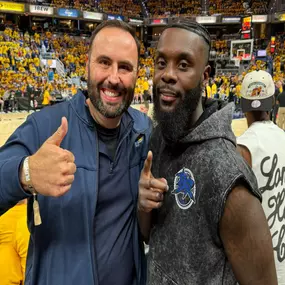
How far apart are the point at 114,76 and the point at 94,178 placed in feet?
1.69

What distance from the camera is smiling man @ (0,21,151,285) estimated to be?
4.68 ft

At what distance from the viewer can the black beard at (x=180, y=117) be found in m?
1.29

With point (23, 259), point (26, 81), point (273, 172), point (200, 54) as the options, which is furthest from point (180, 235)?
point (26, 81)

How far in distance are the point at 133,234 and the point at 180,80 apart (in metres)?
0.80

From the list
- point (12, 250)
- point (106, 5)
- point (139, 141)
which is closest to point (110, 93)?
point (139, 141)

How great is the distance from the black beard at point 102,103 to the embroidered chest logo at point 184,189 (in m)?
0.51

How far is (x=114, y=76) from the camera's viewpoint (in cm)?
161

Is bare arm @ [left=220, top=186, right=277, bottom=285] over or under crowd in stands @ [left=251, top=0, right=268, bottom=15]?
under

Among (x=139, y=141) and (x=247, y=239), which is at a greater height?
(x=139, y=141)

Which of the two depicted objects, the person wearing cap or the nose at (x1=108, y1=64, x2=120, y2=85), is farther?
the person wearing cap

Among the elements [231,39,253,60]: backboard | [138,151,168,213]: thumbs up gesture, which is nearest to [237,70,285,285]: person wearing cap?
[138,151,168,213]: thumbs up gesture

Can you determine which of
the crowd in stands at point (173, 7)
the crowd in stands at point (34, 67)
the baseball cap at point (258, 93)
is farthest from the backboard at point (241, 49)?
the baseball cap at point (258, 93)

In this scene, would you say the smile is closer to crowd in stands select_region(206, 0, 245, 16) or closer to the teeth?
the teeth

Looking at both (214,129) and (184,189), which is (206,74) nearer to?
(214,129)
